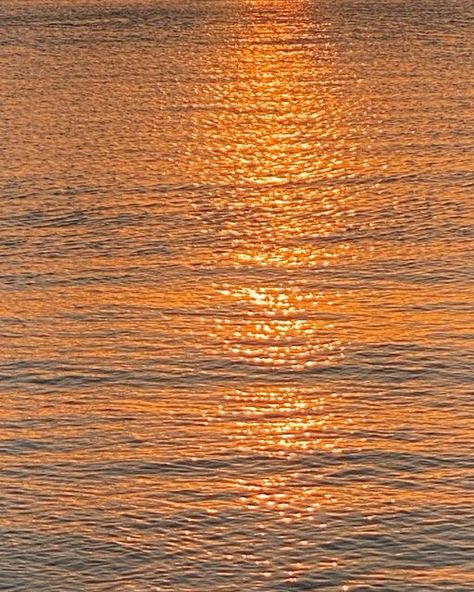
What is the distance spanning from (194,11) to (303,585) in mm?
33305

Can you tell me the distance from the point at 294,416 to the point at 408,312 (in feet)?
11.4

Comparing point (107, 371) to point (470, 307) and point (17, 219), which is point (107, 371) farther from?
point (17, 219)

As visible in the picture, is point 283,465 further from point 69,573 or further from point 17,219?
point 17,219

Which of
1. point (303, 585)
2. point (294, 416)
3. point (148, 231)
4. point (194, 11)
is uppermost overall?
point (194, 11)

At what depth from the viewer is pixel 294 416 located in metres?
17.4

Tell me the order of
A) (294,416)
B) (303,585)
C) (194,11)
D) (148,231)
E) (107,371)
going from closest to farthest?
(303,585) → (294,416) → (107,371) → (148,231) → (194,11)

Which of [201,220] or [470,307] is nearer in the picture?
[470,307]

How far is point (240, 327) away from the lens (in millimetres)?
20250

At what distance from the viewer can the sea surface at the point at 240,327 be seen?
1482 cm

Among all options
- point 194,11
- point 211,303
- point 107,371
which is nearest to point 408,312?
point 211,303

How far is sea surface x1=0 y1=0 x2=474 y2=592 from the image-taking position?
14.8 metres

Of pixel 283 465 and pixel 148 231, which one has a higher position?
pixel 148 231

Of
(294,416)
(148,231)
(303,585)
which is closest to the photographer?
(303,585)

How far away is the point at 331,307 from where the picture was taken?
67.8ft
